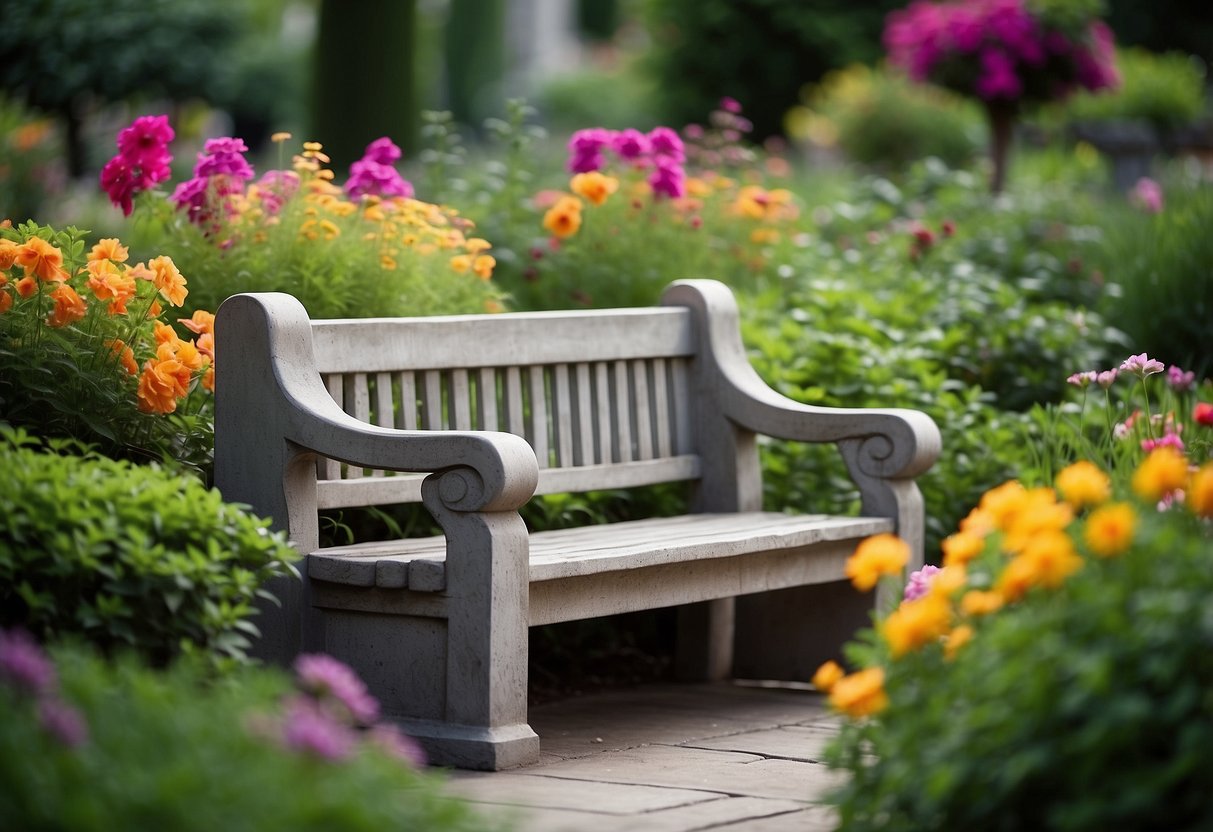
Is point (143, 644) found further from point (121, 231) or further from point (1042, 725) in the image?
point (121, 231)

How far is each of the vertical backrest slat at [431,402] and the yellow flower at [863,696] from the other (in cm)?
177

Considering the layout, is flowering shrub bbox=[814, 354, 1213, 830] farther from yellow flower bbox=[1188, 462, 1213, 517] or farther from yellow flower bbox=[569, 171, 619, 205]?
yellow flower bbox=[569, 171, 619, 205]

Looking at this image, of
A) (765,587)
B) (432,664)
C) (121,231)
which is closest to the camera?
(432,664)

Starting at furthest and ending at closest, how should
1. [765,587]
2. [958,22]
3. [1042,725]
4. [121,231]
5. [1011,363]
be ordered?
[958,22], [121,231], [1011,363], [765,587], [1042,725]

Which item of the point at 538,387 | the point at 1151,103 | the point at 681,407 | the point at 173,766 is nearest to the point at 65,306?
the point at 538,387

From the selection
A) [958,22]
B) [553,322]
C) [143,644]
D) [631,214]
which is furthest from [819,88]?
→ [143,644]

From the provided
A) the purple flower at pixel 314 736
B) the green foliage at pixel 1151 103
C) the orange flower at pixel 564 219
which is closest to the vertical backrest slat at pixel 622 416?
the orange flower at pixel 564 219

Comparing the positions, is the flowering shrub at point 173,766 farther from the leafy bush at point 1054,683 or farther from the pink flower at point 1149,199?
the pink flower at point 1149,199

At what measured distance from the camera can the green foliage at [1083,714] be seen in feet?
7.35

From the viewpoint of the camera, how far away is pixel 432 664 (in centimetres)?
368

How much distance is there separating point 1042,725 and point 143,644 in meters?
1.56

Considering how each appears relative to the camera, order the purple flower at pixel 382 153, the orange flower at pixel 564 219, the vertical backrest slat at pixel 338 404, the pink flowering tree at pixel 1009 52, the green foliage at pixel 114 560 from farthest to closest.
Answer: the pink flowering tree at pixel 1009 52
the orange flower at pixel 564 219
the purple flower at pixel 382 153
the vertical backrest slat at pixel 338 404
the green foliage at pixel 114 560

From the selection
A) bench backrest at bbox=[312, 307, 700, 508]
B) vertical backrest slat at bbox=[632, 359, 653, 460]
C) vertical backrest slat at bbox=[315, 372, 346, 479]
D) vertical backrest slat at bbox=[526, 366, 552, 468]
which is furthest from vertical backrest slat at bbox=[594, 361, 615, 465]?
vertical backrest slat at bbox=[315, 372, 346, 479]

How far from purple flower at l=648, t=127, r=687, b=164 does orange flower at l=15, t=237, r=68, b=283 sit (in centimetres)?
268
